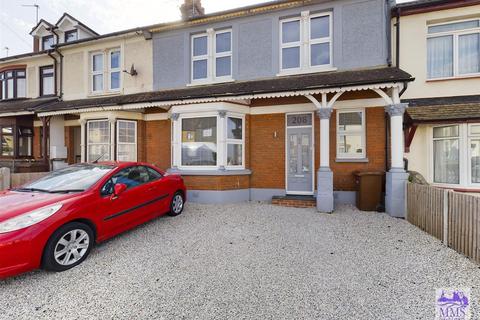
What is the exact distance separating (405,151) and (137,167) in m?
8.20

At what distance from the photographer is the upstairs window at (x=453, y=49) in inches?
298

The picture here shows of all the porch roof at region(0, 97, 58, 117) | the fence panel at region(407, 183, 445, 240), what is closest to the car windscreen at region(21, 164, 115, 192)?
the fence panel at region(407, 183, 445, 240)

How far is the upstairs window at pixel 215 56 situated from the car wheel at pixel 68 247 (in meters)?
7.01

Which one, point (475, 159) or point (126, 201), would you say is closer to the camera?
point (126, 201)

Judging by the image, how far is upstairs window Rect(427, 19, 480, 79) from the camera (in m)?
7.57

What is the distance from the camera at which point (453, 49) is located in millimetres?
7680

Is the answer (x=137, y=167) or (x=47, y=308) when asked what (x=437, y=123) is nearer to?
(x=137, y=167)

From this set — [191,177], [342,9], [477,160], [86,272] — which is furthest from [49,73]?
[477,160]

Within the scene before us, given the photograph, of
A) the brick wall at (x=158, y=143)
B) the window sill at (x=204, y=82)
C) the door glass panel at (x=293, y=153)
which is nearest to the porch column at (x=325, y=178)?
the door glass panel at (x=293, y=153)

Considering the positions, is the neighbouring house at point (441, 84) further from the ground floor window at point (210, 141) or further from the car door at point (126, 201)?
the car door at point (126, 201)

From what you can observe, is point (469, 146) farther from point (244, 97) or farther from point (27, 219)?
point (27, 219)

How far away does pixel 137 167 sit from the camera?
17.7 ft

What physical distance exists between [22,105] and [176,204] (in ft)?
36.5

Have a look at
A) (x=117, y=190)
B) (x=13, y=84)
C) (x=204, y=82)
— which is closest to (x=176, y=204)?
(x=117, y=190)
